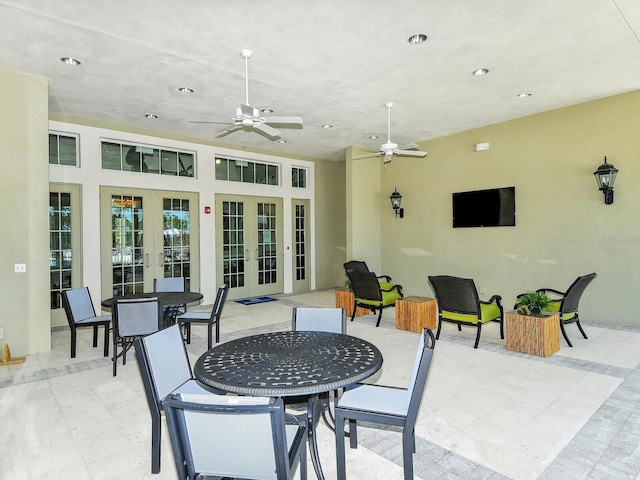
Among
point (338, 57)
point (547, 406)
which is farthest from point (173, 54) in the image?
point (547, 406)

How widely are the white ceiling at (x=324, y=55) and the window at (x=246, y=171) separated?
1.71 m

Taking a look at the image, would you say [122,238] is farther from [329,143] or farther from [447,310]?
[447,310]

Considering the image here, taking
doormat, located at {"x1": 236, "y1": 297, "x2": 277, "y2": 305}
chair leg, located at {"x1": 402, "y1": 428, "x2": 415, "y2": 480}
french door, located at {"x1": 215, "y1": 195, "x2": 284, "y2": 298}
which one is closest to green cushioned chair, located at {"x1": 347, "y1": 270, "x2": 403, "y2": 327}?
doormat, located at {"x1": 236, "y1": 297, "x2": 277, "y2": 305}

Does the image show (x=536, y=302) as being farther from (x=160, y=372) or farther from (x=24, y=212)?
(x=24, y=212)

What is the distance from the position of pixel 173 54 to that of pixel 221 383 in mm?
3552

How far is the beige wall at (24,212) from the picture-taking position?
14.4 ft

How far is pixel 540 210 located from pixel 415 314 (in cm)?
290

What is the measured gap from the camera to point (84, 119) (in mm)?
6098

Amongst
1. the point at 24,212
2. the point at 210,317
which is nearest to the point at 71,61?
the point at 24,212

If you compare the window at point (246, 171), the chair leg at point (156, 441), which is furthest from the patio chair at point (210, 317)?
the window at point (246, 171)

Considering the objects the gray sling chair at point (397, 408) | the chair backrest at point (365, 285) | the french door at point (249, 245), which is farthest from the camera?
the french door at point (249, 245)

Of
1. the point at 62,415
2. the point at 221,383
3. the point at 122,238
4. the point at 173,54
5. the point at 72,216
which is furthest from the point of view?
the point at 122,238

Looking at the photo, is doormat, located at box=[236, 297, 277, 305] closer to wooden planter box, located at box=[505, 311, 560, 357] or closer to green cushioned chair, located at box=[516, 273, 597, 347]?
wooden planter box, located at box=[505, 311, 560, 357]

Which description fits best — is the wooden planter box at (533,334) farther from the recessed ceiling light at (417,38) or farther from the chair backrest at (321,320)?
the recessed ceiling light at (417,38)
